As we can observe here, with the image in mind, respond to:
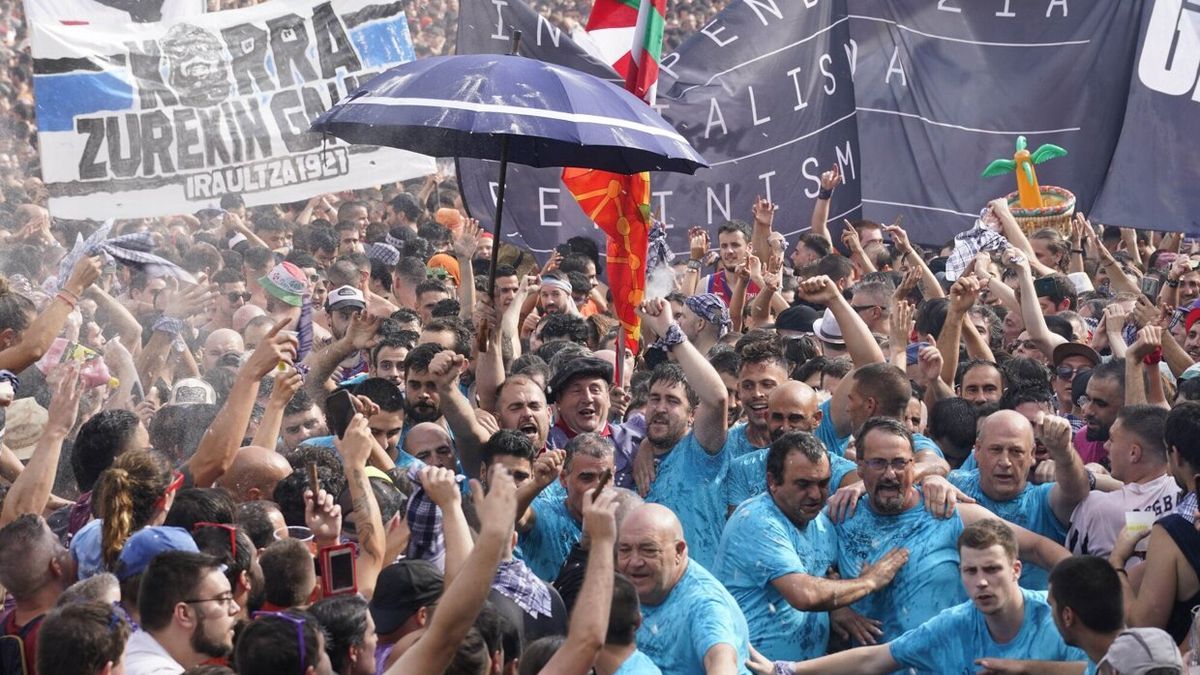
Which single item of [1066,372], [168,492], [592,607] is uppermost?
[592,607]

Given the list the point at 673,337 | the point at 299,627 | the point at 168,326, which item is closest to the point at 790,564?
the point at 673,337

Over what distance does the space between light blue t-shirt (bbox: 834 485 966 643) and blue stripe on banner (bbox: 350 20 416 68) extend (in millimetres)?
7789

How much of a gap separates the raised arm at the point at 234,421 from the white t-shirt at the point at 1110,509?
9.67 ft

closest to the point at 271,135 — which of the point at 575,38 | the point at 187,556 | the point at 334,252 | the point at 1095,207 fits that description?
the point at 334,252

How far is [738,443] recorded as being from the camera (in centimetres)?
730

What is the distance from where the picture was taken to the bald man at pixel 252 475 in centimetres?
638

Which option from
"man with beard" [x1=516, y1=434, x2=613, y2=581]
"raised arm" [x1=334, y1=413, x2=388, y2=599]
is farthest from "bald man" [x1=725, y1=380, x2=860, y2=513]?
"raised arm" [x1=334, y1=413, x2=388, y2=599]

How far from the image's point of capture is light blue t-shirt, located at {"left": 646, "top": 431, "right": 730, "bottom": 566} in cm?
699

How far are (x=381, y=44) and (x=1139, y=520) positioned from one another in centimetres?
854

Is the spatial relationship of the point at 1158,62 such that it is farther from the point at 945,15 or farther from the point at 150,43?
the point at 150,43

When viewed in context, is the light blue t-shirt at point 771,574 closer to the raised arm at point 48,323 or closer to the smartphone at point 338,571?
the smartphone at point 338,571

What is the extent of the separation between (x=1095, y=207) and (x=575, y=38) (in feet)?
11.9

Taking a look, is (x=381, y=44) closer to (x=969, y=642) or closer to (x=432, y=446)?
(x=432, y=446)

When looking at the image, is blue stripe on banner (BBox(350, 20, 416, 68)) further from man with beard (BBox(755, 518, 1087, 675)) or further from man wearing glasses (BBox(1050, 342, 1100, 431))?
man with beard (BBox(755, 518, 1087, 675))
